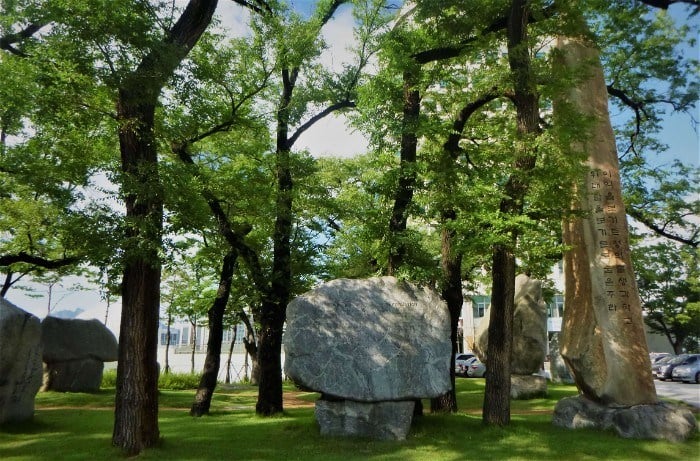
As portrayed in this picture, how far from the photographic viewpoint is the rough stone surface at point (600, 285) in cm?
1091

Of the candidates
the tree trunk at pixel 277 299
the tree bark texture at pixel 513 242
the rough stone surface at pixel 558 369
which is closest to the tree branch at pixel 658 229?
the tree bark texture at pixel 513 242

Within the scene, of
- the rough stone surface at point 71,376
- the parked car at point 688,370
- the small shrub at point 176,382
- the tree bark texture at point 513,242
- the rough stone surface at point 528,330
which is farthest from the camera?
the small shrub at point 176,382

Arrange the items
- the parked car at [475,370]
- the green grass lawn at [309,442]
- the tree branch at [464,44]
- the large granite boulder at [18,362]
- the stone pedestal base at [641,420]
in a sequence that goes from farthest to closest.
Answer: the parked car at [475,370]
the tree branch at [464,44]
the large granite boulder at [18,362]
the stone pedestal base at [641,420]
the green grass lawn at [309,442]

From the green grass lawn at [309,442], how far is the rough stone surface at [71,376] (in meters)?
6.50

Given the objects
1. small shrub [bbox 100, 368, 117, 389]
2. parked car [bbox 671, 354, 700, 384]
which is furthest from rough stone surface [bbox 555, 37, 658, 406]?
small shrub [bbox 100, 368, 117, 389]

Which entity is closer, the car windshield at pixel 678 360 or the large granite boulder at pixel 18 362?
the large granite boulder at pixel 18 362

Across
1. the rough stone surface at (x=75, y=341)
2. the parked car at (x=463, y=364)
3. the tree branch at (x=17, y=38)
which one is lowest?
the parked car at (x=463, y=364)

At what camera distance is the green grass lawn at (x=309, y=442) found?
8938mm

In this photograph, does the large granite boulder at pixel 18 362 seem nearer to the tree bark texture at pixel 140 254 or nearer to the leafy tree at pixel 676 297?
the tree bark texture at pixel 140 254

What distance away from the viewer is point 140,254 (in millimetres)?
8969

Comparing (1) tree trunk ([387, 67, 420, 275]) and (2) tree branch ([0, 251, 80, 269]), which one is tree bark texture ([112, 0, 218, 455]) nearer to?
(1) tree trunk ([387, 67, 420, 275])

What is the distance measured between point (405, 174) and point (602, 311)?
17.4 ft

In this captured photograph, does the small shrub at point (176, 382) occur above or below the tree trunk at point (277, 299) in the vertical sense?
below

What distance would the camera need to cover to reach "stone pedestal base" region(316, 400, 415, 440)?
10.2 meters
